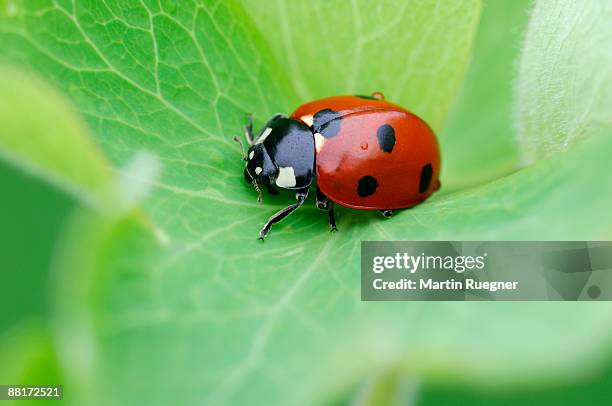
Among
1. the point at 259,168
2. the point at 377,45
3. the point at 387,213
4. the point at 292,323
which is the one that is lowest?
the point at 292,323

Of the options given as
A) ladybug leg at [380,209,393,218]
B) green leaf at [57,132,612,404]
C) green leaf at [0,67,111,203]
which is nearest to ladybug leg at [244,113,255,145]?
ladybug leg at [380,209,393,218]

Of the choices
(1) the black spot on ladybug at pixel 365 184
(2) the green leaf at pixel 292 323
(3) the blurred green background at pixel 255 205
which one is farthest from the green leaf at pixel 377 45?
(2) the green leaf at pixel 292 323

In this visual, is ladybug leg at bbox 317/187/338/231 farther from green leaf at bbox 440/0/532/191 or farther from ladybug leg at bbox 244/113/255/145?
green leaf at bbox 440/0/532/191

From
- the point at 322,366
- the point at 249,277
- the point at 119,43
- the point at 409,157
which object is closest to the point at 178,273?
the point at 249,277

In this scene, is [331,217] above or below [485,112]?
below

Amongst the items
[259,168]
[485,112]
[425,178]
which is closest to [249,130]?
[259,168]

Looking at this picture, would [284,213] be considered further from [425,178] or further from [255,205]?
[425,178]

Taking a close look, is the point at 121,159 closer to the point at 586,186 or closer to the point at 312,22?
the point at 312,22

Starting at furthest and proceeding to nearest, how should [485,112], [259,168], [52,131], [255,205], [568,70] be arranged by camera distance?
[485,112], [259,168], [255,205], [568,70], [52,131]
